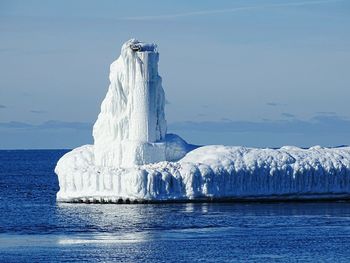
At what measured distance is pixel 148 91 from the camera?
175 ft

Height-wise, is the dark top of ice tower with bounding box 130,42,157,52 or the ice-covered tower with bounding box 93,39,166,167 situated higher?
the dark top of ice tower with bounding box 130,42,157,52

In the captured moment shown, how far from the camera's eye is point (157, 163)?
52156 mm

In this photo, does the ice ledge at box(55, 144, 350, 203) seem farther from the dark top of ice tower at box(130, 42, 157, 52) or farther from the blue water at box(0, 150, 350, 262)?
the dark top of ice tower at box(130, 42, 157, 52)

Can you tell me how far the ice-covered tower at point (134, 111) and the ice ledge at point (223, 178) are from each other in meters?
1.10

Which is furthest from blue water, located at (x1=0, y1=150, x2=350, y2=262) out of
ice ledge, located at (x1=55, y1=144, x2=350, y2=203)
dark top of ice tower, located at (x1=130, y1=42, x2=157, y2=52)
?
dark top of ice tower, located at (x1=130, y1=42, x2=157, y2=52)

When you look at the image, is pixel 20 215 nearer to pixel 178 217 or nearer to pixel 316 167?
pixel 178 217

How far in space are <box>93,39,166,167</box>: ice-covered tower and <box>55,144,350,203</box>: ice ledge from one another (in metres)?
1.10

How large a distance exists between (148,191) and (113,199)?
1.59 meters

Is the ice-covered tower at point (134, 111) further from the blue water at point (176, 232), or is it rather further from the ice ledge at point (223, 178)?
the blue water at point (176, 232)

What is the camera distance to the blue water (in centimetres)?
3738

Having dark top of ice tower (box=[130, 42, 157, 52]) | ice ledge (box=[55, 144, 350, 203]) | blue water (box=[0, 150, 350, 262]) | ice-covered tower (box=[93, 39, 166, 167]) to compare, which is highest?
dark top of ice tower (box=[130, 42, 157, 52])

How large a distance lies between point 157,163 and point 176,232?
908 cm

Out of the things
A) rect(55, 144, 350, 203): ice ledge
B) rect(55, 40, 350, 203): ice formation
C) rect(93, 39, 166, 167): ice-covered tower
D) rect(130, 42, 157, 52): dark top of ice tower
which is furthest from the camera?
rect(130, 42, 157, 52): dark top of ice tower

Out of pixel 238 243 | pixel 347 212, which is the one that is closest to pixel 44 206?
pixel 347 212
